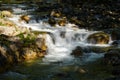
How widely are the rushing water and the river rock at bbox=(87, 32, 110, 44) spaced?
332mm

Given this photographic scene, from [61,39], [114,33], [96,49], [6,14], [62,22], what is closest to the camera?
[96,49]

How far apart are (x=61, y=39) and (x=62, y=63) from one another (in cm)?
412

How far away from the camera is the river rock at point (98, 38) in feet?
57.5

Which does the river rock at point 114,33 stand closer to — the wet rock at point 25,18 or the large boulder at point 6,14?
the wet rock at point 25,18

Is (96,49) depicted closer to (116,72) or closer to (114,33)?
(114,33)

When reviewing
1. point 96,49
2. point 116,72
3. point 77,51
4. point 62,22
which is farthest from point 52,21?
point 116,72

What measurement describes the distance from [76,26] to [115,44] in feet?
12.1

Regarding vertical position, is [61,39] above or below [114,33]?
below

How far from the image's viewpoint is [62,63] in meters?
14.1

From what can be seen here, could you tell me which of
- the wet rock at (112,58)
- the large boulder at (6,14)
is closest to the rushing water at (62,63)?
the wet rock at (112,58)

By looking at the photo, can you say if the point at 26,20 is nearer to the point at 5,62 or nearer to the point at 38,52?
the point at 38,52

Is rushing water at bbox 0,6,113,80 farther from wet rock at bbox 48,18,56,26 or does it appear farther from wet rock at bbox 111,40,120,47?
wet rock at bbox 111,40,120,47

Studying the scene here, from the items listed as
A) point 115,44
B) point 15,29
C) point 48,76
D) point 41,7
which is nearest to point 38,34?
point 15,29

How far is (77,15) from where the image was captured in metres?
22.4
